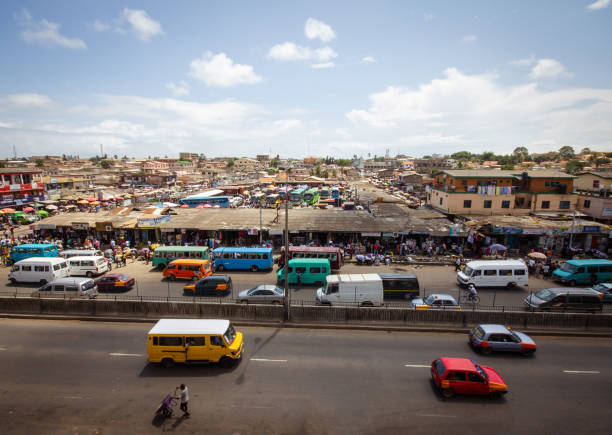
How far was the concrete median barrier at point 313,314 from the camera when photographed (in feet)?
49.6

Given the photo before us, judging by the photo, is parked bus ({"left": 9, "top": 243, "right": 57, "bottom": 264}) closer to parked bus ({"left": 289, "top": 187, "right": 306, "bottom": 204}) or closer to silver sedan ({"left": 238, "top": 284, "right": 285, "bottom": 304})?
silver sedan ({"left": 238, "top": 284, "right": 285, "bottom": 304})

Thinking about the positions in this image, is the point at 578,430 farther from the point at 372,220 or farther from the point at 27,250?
the point at 27,250

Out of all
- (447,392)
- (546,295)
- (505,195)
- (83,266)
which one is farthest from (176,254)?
(505,195)

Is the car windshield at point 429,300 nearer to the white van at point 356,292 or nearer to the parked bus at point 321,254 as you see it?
the white van at point 356,292

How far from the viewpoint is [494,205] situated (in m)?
36.0

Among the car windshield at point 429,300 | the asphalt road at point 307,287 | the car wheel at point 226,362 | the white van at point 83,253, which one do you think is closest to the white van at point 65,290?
the asphalt road at point 307,287

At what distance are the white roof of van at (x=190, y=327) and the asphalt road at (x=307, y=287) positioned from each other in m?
5.82

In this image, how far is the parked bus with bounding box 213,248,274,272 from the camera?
24.8m

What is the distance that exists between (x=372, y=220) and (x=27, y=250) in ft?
101

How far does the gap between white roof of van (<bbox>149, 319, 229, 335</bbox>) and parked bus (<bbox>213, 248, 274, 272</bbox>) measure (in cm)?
1209

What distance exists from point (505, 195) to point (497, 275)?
62.8ft

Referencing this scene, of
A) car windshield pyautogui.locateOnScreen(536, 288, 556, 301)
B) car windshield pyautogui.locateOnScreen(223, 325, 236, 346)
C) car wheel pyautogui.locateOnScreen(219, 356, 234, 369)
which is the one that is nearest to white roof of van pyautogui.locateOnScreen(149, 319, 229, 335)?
car windshield pyautogui.locateOnScreen(223, 325, 236, 346)

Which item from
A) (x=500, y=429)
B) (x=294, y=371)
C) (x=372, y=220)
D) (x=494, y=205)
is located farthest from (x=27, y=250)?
(x=494, y=205)

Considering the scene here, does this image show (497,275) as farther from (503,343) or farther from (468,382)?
(468,382)
